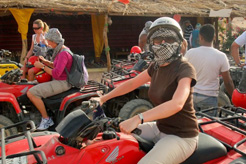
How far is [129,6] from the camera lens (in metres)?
14.1

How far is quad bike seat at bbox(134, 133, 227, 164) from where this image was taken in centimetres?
263

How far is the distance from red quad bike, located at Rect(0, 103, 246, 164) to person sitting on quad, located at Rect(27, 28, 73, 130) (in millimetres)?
2258

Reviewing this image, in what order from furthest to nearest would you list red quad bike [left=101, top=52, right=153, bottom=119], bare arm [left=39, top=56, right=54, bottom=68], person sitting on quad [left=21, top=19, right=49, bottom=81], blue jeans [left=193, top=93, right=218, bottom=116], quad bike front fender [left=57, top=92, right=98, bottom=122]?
person sitting on quad [left=21, top=19, right=49, bottom=81] < red quad bike [left=101, top=52, right=153, bottom=119] < bare arm [left=39, top=56, right=54, bottom=68] < quad bike front fender [left=57, top=92, right=98, bottom=122] < blue jeans [left=193, top=93, right=218, bottom=116]

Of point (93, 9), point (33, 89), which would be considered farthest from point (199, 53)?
point (93, 9)

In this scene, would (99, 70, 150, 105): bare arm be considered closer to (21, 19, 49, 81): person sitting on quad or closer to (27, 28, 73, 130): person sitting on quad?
Result: (27, 28, 73, 130): person sitting on quad

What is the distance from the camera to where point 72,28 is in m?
17.9

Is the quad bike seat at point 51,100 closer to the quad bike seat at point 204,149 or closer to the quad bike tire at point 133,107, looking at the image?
the quad bike tire at point 133,107

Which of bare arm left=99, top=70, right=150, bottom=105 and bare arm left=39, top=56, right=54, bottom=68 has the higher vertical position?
bare arm left=99, top=70, right=150, bottom=105

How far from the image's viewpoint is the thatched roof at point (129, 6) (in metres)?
11.9

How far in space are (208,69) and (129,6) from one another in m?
10.5

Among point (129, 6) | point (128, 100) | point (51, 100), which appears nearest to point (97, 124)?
point (51, 100)

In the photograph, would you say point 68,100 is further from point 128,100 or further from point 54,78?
point 128,100

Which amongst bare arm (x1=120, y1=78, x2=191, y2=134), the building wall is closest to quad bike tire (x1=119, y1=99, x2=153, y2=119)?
bare arm (x1=120, y1=78, x2=191, y2=134)

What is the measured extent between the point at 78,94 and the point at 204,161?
310 centimetres
